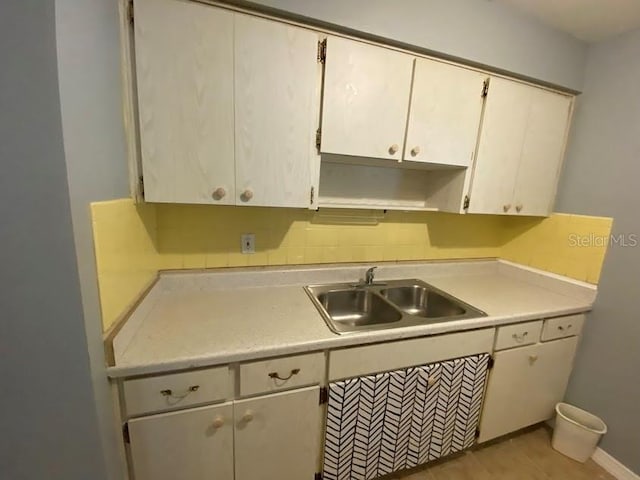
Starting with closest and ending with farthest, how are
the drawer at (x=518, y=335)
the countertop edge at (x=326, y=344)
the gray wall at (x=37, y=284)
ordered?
1. the gray wall at (x=37, y=284)
2. the countertop edge at (x=326, y=344)
3. the drawer at (x=518, y=335)

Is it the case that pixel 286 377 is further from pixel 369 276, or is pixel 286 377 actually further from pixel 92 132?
pixel 92 132

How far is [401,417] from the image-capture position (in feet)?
4.16

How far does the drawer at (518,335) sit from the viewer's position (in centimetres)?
138

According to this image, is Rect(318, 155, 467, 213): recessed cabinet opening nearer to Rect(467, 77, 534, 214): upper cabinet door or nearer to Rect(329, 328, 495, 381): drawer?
Rect(467, 77, 534, 214): upper cabinet door

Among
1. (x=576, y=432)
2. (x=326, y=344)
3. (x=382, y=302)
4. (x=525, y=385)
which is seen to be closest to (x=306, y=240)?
(x=382, y=302)

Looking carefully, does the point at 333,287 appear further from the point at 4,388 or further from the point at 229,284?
the point at 4,388

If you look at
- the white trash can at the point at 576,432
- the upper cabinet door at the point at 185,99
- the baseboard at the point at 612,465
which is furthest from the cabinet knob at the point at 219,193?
the baseboard at the point at 612,465

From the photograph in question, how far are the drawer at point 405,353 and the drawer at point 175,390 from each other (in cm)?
44

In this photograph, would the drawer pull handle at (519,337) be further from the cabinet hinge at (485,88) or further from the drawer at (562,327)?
the cabinet hinge at (485,88)

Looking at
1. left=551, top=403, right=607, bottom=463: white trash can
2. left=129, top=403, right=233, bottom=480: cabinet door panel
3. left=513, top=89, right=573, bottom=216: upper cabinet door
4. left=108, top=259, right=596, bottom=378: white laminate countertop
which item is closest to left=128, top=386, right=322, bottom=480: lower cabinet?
left=129, top=403, right=233, bottom=480: cabinet door panel

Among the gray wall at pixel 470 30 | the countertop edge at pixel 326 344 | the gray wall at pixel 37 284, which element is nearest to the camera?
the gray wall at pixel 37 284

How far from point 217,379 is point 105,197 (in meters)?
0.72

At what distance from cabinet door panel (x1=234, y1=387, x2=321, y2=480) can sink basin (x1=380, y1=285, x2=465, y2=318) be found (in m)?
→ 0.79

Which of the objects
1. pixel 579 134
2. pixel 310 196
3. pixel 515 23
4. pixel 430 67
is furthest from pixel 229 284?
pixel 579 134
